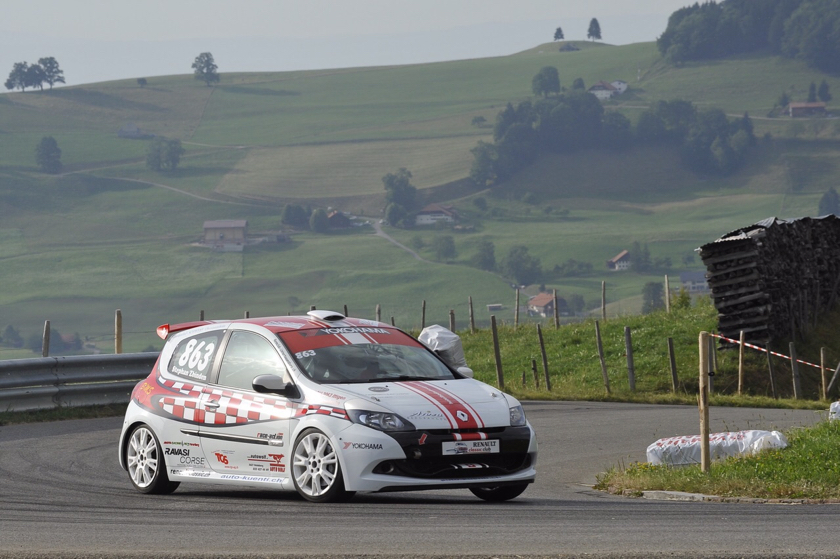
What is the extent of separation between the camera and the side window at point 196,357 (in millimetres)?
11375

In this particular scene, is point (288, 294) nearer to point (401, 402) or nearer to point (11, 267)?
point (11, 267)

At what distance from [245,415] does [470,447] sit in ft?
6.45

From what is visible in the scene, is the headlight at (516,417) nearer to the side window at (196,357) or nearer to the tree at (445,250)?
the side window at (196,357)

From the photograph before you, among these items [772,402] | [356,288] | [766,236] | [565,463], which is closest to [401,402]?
[565,463]

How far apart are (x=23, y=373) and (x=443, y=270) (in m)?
159

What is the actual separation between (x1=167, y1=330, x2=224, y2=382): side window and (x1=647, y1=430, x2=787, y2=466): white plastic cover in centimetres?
532

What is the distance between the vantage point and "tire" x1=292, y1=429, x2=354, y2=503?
32.6ft

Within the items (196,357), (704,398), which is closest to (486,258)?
(704,398)

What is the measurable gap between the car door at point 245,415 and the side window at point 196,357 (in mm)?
174

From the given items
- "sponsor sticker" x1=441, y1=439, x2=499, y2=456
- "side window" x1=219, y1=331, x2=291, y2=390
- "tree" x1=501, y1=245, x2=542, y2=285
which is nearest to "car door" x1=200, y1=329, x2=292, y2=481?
"side window" x1=219, y1=331, x2=291, y2=390

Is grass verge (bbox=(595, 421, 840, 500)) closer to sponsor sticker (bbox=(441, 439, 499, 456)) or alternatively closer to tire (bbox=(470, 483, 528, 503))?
tire (bbox=(470, 483, 528, 503))

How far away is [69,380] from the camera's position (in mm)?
19500

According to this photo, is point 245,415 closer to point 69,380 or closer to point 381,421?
point 381,421

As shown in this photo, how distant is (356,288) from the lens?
17212 centimetres
